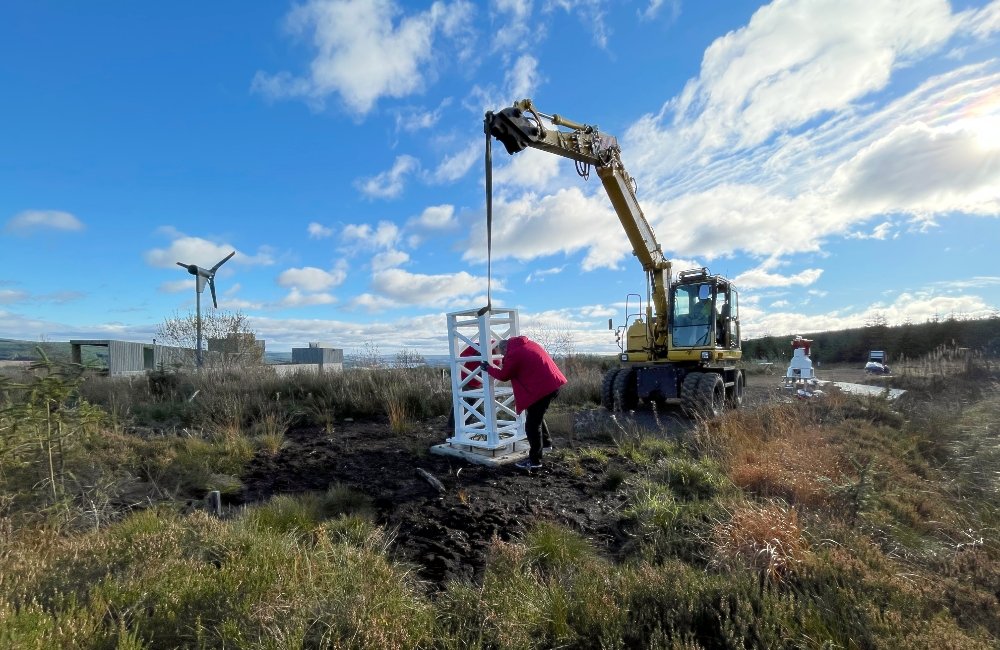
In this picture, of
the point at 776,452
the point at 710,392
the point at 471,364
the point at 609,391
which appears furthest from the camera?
the point at 609,391

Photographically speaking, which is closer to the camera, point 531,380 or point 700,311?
point 531,380

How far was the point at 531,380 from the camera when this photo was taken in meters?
6.16

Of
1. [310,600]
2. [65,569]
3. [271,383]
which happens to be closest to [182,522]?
[65,569]

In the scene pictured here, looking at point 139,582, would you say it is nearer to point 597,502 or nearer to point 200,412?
point 597,502

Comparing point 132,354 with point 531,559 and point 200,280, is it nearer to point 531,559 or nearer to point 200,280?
point 200,280

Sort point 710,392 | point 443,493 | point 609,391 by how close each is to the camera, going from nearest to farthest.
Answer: point 443,493, point 710,392, point 609,391

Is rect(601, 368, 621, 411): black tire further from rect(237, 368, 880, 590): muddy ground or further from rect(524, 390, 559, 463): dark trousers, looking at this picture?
rect(524, 390, 559, 463): dark trousers

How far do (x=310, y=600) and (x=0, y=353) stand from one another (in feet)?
58.9

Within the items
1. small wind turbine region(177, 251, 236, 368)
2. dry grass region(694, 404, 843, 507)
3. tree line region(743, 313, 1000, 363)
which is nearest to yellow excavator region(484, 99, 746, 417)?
dry grass region(694, 404, 843, 507)

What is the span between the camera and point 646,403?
14.2m

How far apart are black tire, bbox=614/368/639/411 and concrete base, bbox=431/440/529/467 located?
18.8 feet

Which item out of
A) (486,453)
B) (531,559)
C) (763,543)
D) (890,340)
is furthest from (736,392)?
(890,340)

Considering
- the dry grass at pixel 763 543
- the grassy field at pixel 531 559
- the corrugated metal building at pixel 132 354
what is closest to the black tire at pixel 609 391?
the grassy field at pixel 531 559

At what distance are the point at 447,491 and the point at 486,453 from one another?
142 centimetres
